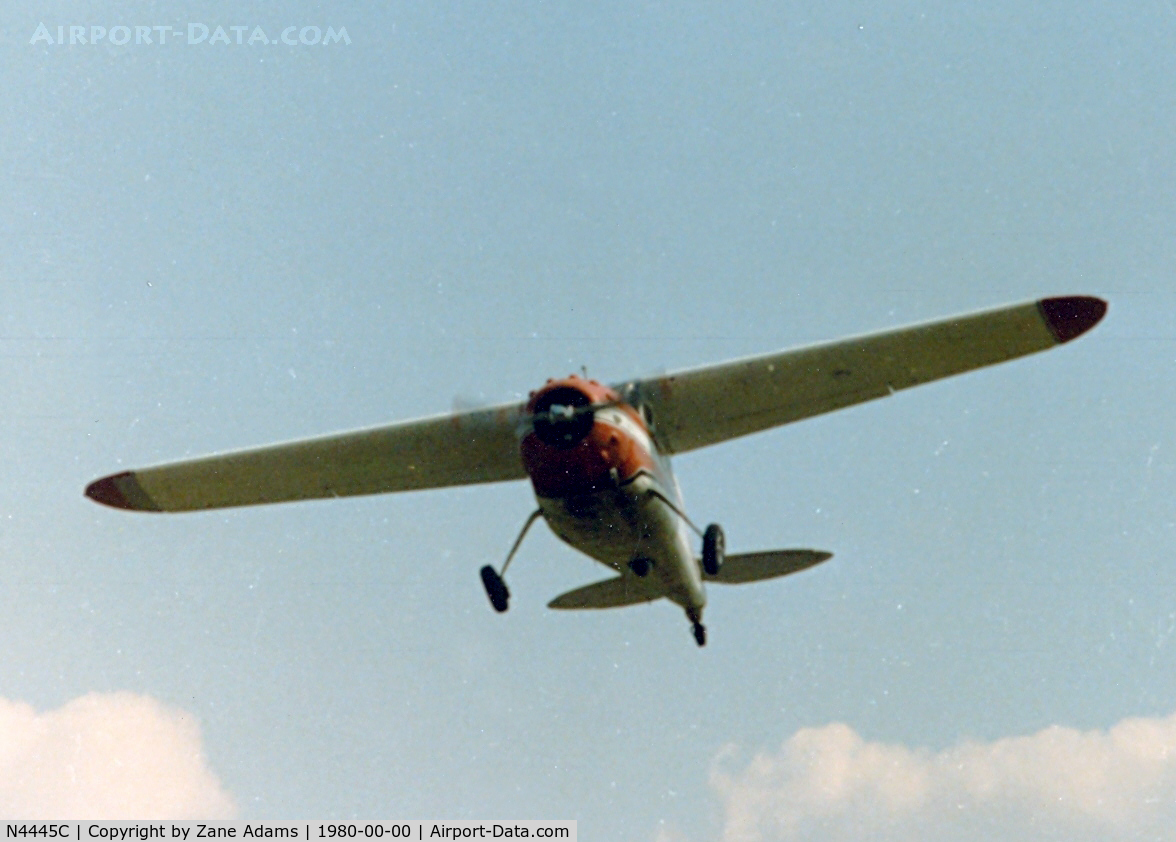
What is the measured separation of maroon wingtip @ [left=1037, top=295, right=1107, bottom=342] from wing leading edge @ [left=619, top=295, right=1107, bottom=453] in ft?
0.04

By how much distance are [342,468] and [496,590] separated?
337 centimetres

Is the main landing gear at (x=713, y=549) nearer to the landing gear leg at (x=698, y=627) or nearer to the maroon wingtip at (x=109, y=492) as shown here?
the landing gear leg at (x=698, y=627)

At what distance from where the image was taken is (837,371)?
47.5 ft

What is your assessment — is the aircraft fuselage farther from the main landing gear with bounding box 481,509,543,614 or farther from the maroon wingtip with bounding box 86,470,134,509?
the maroon wingtip with bounding box 86,470,134,509

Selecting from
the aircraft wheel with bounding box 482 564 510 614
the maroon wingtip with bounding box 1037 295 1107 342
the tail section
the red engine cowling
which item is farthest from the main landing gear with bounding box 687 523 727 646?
the maroon wingtip with bounding box 1037 295 1107 342

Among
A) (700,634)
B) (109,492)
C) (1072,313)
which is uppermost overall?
(109,492)

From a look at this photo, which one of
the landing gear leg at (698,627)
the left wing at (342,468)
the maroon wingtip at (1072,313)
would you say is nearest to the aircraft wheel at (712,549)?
the landing gear leg at (698,627)

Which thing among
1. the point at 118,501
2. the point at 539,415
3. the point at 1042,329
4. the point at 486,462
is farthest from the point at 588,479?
the point at 118,501

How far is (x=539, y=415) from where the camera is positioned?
1275cm

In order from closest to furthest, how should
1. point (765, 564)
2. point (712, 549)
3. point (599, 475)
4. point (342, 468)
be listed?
point (599, 475), point (712, 549), point (765, 564), point (342, 468)

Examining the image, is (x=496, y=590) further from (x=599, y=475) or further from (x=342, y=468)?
(x=342, y=468)

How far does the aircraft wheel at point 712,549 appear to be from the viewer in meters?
14.2

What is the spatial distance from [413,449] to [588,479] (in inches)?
155

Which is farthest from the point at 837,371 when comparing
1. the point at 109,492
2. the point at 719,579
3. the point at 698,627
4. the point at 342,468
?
the point at 109,492
